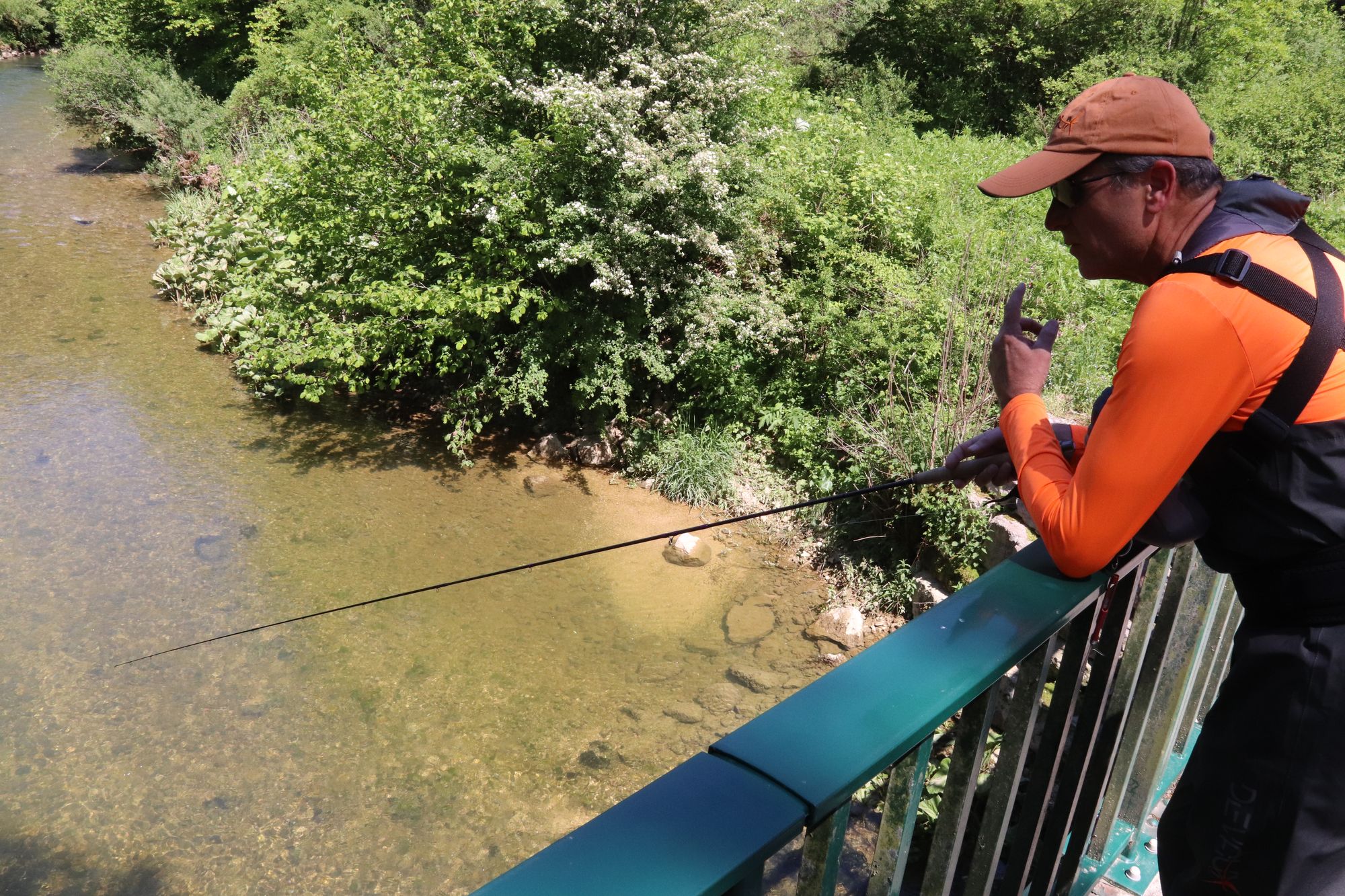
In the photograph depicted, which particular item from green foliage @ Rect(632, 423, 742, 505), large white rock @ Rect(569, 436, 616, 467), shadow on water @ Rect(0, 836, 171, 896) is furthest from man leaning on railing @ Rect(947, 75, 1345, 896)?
large white rock @ Rect(569, 436, 616, 467)

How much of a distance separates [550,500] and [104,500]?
3.58m

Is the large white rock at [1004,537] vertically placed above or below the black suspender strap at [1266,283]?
below

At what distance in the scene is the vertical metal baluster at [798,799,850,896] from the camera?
37.9 inches

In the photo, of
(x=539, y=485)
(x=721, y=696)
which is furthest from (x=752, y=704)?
(x=539, y=485)

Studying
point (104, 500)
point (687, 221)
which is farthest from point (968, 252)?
point (104, 500)

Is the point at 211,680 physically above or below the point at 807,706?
below

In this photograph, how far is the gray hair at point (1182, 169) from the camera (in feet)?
4.48

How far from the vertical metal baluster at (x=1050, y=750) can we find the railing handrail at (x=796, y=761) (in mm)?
174

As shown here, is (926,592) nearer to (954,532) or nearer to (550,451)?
(954,532)

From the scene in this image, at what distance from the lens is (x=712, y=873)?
78cm

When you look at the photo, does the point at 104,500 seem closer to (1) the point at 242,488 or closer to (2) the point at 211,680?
(1) the point at 242,488

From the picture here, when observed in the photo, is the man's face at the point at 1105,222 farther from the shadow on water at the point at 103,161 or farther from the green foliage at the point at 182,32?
the green foliage at the point at 182,32

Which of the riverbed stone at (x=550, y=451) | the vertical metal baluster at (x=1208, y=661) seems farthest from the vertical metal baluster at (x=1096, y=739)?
the riverbed stone at (x=550, y=451)

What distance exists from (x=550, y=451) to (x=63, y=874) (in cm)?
513
